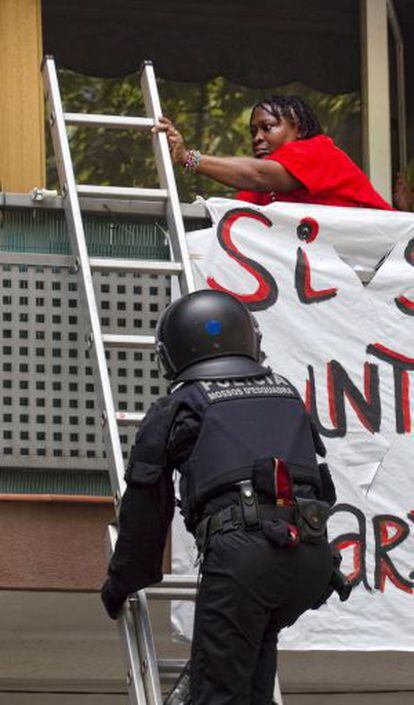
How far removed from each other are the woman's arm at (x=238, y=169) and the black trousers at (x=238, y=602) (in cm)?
240

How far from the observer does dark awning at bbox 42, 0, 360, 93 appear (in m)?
10.9

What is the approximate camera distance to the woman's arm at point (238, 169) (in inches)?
284

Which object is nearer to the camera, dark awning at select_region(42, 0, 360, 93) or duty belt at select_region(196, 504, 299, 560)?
duty belt at select_region(196, 504, 299, 560)

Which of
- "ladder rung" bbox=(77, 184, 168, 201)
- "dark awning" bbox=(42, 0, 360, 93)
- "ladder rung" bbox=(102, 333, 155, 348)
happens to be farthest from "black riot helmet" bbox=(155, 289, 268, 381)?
"dark awning" bbox=(42, 0, 360, 93)

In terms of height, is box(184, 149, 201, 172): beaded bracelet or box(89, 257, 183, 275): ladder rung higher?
box(184, 149, 201, 172): beaded bracelet

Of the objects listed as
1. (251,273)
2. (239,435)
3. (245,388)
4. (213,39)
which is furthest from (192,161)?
(213,39)

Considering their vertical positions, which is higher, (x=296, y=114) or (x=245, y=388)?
(x=296, y=114)

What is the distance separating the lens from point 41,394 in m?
7.03

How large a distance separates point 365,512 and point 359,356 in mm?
620

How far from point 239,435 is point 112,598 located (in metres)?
0.71

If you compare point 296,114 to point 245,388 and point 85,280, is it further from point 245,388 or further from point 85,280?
point 245,388

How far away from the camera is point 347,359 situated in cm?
715

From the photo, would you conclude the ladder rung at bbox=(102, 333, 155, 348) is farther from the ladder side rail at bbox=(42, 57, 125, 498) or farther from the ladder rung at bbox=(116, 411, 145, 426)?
the ladder rung at bbox=(116, 411, 145, 426)

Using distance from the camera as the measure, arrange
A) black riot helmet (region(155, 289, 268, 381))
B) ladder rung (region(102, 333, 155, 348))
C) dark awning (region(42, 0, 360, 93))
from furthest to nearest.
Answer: dark awning (region(42, 0, 360, 93)) → ladder rung (region(102, 333, 155, 348)) → black riot helmet (region(155, 289, 268, 381))
